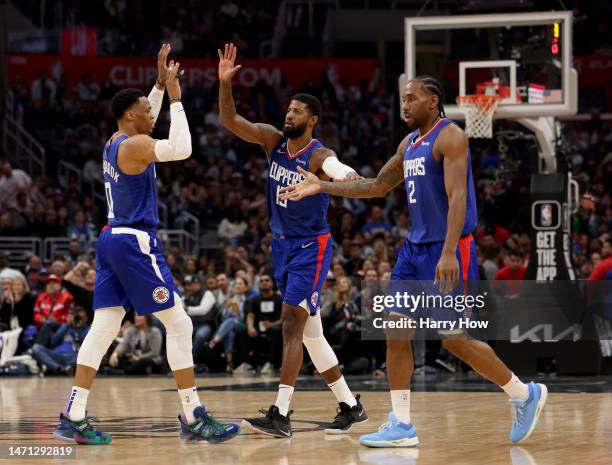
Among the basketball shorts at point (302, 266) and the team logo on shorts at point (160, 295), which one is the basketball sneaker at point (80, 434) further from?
the basketball shorts at point (302, 266)

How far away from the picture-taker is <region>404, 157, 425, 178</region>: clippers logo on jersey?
23.8 ft

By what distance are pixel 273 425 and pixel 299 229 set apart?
1.44 meters

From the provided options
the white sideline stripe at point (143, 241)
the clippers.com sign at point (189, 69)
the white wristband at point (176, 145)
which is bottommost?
the white sideline stripe at point (143, 241)

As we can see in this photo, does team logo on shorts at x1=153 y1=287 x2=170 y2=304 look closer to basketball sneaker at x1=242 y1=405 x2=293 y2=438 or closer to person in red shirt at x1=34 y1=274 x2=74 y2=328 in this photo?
basketball sneaker at x1=242 y1=405 x2=293 y2=438

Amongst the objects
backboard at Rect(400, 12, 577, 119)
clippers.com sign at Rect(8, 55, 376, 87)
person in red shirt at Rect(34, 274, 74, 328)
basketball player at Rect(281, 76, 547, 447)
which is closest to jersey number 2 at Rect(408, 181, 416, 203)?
A: basketball player at Rect(281, 76, 547, 447)

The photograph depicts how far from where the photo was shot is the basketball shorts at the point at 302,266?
26.5 feet

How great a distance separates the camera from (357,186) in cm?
744

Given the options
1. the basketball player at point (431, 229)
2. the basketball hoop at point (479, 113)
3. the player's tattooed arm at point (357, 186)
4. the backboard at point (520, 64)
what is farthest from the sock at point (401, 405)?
the basketball hoop at point (479, 113)

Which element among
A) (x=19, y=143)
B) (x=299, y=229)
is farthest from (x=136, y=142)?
(x=19, y=143)

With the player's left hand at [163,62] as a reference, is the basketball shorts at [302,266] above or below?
below

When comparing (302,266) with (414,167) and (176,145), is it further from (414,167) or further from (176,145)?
(176,145)

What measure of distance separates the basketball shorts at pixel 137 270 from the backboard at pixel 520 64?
696 cm

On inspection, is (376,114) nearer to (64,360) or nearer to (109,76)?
(109,76)

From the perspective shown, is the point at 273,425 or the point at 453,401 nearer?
the point at 273,425
